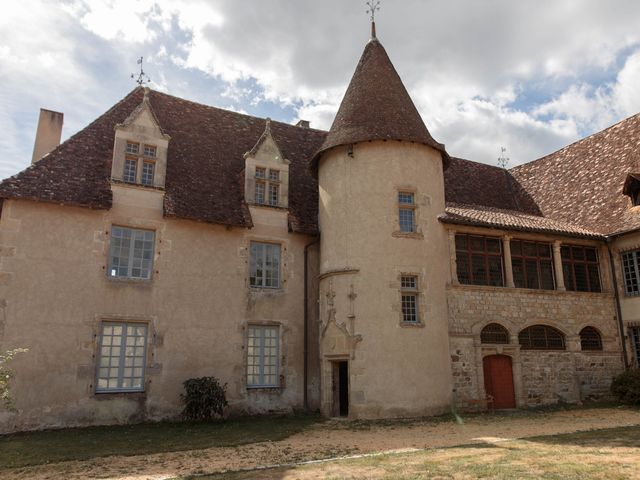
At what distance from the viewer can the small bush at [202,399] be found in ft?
43.4

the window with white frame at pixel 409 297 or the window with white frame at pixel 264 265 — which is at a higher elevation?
the window with white frame at pixel 264 265

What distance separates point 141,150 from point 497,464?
474 inches

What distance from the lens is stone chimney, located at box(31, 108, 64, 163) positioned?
16531 millimetres

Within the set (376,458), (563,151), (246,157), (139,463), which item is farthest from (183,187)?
(563,151)

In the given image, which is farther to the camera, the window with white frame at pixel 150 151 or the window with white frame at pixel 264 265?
the window with white frame at pixel 264 265

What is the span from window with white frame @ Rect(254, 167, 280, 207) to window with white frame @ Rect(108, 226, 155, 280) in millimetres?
3628

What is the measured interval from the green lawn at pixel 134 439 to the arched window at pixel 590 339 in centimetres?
964

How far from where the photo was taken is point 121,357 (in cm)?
1341

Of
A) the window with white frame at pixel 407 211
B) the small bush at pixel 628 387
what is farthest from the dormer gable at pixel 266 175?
the small bush at pixel 628 387

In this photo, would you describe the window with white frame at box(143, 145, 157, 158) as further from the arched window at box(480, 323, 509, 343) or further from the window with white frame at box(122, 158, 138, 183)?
the arched window at box(480, 323, 509, 343)

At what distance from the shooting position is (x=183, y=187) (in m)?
15.3

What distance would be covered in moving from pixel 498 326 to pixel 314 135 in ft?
31.6

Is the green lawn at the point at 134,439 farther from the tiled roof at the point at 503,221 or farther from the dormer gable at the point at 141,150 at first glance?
the tiled roof at the point at 503,221

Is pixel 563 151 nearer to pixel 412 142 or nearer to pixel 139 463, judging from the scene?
pixel 412 142
